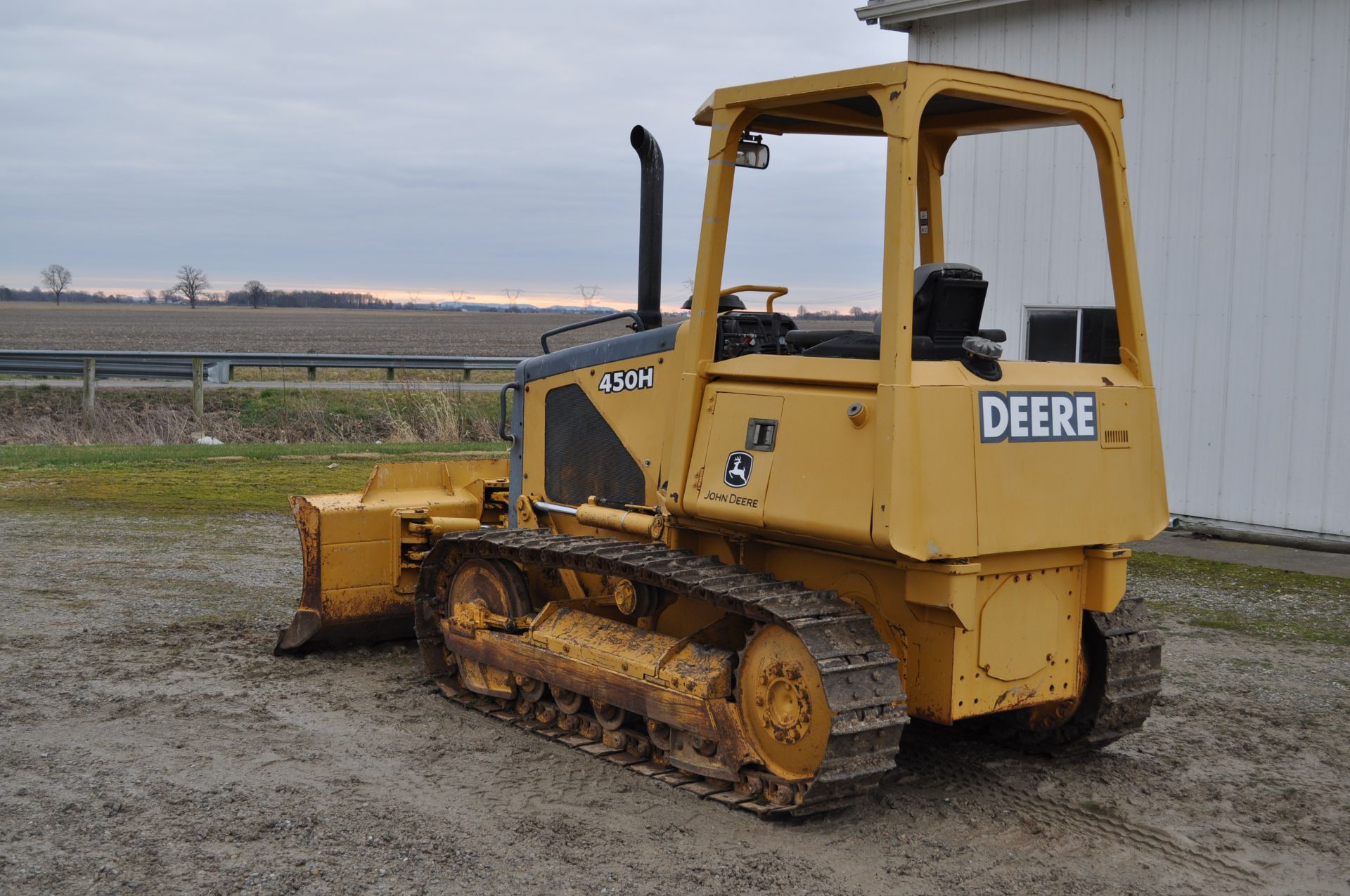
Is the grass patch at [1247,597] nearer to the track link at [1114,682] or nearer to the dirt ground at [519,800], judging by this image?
the dirt ground at [519,800]

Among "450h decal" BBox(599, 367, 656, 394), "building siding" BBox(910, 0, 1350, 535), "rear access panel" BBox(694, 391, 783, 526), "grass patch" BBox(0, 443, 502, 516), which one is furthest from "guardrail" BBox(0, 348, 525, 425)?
"rear access panel" BBox(694, 391, 783, 526)

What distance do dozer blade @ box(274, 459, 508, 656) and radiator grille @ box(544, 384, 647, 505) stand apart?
103 centimetres

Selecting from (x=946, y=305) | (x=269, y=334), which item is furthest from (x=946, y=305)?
(x=269, y=334)

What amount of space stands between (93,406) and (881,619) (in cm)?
2053

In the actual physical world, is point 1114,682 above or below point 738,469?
below

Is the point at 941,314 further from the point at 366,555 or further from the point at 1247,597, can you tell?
the point at 1247,597

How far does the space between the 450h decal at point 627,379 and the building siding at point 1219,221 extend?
7.38 meters

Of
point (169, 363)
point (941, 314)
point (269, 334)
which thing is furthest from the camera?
point (269, 334)

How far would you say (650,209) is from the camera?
666 centimetres

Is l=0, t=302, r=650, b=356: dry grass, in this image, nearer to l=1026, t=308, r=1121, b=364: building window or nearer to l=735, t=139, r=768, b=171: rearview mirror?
l=1026, t=308, r=1121, b=364: building window

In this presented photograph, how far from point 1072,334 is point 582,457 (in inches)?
302

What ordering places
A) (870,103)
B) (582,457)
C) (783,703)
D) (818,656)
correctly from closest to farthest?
(818,656) < (783,703) < (870,103) < (582,457)

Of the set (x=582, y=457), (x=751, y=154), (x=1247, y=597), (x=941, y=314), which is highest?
(x=751, y=154)

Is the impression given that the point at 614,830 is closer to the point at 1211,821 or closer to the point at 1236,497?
the point at 1211,821
